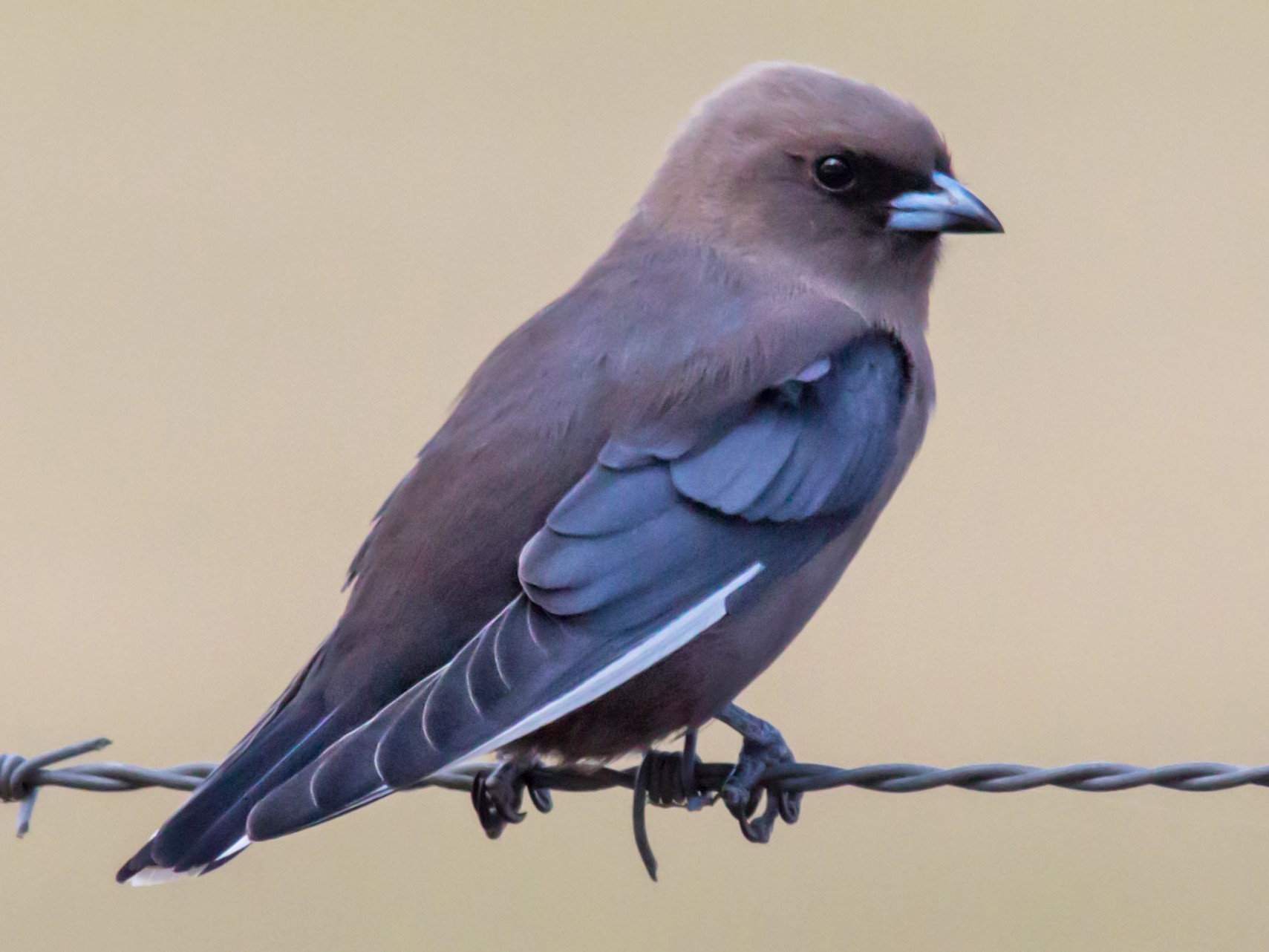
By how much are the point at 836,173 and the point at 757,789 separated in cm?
164

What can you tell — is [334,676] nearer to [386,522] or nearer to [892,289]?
[386,522]

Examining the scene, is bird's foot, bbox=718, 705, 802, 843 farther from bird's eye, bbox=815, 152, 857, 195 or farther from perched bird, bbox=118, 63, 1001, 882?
bird's eye, bbox=815, 152, 857, 195

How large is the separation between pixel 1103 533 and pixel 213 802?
17.0 ft

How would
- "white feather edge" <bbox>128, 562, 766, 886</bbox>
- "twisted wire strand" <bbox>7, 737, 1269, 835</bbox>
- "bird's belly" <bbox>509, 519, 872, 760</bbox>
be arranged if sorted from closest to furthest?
"twisted wire strand" <bbox>7, 737, 1269, 835</bbox> → "white feather edge" <bbox>128, 562, 766, 886</bbox> → "bird's belly" <bbox>509, 519, 872, 760</bbox>

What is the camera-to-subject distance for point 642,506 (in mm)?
4121

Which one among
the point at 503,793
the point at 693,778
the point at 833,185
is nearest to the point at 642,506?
the point at 693,778

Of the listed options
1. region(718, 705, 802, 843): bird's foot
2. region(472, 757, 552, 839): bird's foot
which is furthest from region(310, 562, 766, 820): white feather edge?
region(472, 757, 552, 839): bird's foot

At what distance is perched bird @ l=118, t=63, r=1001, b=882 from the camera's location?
151 inches

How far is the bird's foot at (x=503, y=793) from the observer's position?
4477 mm

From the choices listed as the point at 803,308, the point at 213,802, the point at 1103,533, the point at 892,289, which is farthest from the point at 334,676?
the point at 1103,533

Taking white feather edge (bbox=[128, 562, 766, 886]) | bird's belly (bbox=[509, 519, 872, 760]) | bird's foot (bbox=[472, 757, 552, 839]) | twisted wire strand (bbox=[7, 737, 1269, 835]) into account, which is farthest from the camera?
bird's foot (bbox=[472, 757, 552, 839])

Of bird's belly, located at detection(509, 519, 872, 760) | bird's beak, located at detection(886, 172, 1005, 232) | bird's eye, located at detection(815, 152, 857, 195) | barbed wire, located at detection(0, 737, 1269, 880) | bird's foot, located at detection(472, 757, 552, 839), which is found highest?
bird's eye, located at detection(815, 152, 857, 195)

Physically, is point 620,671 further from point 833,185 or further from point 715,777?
point 833,185

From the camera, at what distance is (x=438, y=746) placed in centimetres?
370
